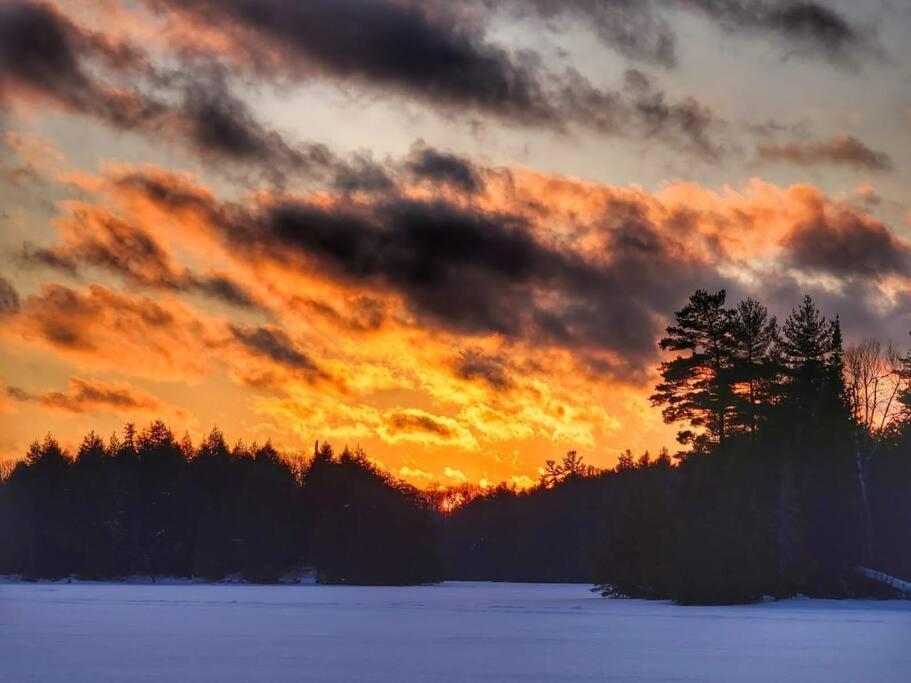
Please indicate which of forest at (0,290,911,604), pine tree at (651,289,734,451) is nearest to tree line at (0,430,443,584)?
forest at (0,290,911,604)

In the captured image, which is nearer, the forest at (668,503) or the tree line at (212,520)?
the forest at (668,503)

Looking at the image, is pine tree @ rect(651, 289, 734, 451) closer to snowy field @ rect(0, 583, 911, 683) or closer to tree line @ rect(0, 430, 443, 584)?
snowy field @ rect(0, 583, 911, 683)

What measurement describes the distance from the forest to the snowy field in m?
9.56

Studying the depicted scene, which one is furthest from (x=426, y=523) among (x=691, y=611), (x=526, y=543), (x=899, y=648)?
(x=899, y=648)

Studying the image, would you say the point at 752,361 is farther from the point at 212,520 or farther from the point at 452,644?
the point at 212,520

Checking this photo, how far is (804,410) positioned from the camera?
84.5m

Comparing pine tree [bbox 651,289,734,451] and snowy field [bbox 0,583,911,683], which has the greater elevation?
pine tree [bbox 651,289,734,451]

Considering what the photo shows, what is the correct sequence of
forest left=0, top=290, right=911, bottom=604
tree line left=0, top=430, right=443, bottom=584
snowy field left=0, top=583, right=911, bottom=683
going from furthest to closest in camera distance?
tree line left=0, top=430, right=443, bottom=584
forest left=0, top=290, right=911, bottom=604
snowy field left=0, top=583, right=911, bottom=683

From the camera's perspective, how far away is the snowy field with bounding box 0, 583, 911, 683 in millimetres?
29547

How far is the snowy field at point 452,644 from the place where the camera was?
2955 centimetres

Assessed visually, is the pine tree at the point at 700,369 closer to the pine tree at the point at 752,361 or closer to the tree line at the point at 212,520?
the pine tree at the point at 752,361

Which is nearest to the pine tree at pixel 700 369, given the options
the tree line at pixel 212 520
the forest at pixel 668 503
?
the forest at pixel 668 503

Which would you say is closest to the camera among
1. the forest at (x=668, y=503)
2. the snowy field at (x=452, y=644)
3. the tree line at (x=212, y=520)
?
the snowy field at (x=452, y=644)

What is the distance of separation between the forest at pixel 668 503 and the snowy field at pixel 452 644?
956 centimetres
